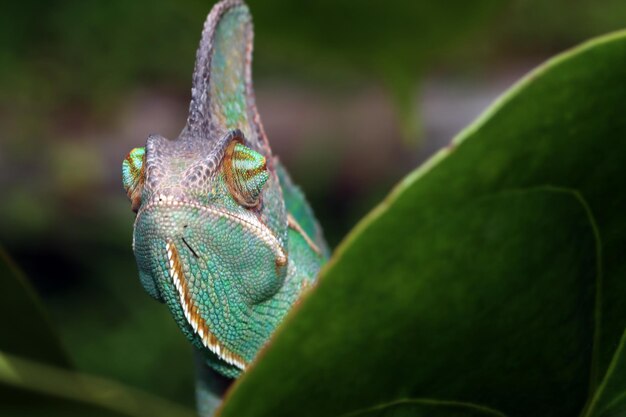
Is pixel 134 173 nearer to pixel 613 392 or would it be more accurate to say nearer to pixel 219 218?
pixel 219 218

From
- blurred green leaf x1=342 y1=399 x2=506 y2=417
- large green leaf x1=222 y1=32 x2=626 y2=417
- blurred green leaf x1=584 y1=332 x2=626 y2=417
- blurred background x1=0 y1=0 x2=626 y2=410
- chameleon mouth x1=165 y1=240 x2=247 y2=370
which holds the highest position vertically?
large green leaf x1=222 y1=32 x2=626 y2=417

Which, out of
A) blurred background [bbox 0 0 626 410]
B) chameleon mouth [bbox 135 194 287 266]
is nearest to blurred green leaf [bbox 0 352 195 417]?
chameleon mouth [bbox 135 194 287 266]

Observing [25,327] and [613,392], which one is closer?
[613,392]

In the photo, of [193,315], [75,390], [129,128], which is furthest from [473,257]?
[129,128]

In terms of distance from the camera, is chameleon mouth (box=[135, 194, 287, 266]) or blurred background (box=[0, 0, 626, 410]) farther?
blurred background (box=[0, 0, 626, 410])

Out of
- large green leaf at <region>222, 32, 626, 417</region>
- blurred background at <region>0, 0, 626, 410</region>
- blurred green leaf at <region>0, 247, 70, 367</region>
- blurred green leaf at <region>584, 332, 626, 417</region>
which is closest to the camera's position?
large green leaf at <region>222, 32, 626, 417</region>

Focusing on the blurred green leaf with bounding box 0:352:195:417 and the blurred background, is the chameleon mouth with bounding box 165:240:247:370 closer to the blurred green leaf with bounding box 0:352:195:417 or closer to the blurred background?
the blurred green leaf with bounding box 0:352:195:417

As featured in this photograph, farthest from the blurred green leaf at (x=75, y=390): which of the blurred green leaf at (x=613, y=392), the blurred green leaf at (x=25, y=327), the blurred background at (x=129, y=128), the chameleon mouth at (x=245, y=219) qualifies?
the blurred background at (x=129, y=128)
